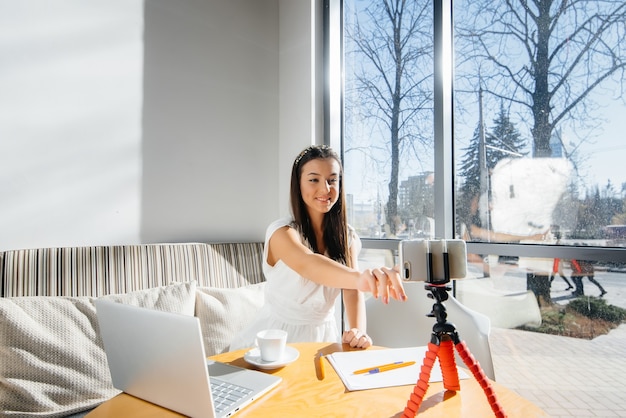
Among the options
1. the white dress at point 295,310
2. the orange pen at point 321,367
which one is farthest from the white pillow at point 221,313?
the orange pen at point 321,367

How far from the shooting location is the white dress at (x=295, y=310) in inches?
62.4

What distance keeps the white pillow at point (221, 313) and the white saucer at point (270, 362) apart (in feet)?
2.43

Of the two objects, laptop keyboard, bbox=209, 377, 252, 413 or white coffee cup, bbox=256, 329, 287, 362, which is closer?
laptop keyboard, bbox=209, 377, 252, 413

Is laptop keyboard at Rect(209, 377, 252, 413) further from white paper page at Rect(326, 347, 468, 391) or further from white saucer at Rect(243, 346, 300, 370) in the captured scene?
white paper page at Rect(326, 347, 468, 391)

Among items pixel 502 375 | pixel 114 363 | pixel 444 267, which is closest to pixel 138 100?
pixel 114 363

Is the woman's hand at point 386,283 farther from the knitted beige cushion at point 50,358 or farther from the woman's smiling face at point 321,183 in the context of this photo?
the knitted beige cushion at point 50,358

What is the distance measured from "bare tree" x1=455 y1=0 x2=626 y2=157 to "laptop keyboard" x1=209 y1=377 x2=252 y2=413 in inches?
74.8

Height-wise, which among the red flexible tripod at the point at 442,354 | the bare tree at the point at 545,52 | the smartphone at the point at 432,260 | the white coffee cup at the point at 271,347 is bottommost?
the white coffee cup at the point at 271,347

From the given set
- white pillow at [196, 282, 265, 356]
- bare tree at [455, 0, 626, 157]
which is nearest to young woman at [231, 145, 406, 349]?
white pillow at [196, 282, 265, 356]

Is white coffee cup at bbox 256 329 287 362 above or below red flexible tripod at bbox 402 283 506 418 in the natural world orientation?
below

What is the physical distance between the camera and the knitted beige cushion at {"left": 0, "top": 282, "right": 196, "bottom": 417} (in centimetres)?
123

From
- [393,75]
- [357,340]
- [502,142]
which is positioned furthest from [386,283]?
[393,75]

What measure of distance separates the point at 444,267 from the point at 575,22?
1974mm

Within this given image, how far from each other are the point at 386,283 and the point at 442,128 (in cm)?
162
